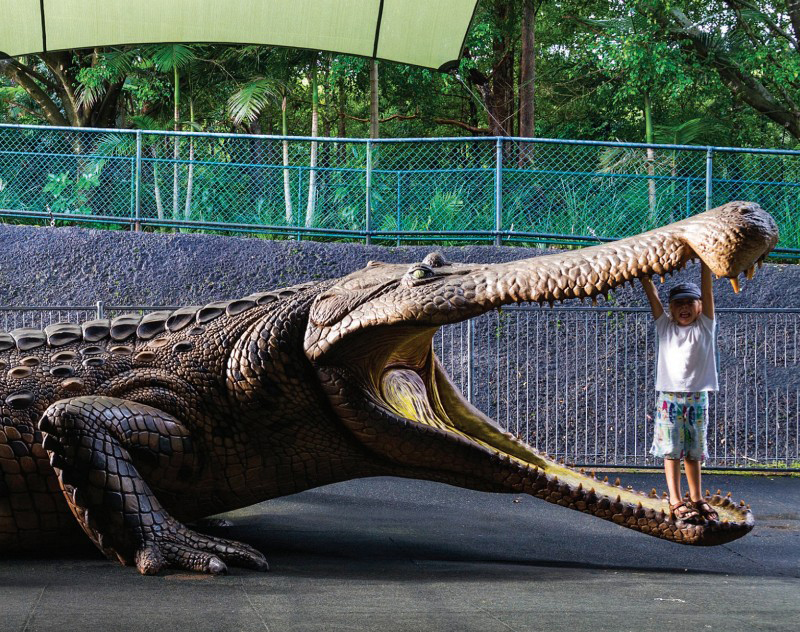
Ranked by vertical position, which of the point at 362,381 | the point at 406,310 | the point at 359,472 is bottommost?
the point at 359,472

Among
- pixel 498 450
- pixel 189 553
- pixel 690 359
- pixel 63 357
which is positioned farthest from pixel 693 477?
pixel 63 357

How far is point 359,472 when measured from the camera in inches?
188

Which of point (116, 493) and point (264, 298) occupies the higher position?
point (264, 298)

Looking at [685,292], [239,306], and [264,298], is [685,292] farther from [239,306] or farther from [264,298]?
[239,306]

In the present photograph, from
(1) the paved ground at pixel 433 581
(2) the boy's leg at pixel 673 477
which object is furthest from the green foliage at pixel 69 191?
(2) the boy's leg at pixel 673 477

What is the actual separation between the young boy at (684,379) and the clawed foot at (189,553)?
8.53ft

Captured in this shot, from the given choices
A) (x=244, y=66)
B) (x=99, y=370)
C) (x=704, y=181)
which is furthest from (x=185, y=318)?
(x=244, y=66)

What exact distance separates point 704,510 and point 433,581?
138 cm

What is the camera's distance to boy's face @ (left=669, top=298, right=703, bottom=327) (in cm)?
566

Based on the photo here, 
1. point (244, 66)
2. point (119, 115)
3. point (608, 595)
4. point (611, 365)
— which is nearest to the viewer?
point (608, 595)

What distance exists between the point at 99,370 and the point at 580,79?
22354 mm

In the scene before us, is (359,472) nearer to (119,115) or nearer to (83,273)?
(83,273)

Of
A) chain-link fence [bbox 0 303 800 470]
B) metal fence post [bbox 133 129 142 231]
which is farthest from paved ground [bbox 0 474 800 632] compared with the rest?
metal fence post [bbox 133 129 142 231]

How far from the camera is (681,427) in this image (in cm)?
555
